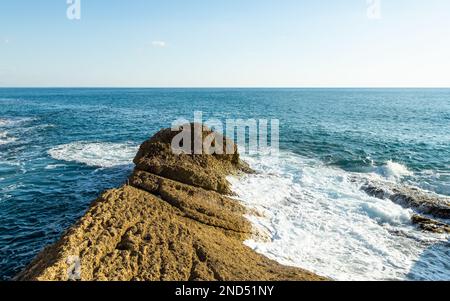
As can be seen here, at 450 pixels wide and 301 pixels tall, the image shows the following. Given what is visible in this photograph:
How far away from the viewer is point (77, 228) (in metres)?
9.85

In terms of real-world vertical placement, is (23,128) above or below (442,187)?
above

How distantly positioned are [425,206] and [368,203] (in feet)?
9.08

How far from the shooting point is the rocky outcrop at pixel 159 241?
8578 mm

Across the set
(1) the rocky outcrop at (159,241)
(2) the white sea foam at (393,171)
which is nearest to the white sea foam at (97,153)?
(1) the rocky outcrop at (159,241)

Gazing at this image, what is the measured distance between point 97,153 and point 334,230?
20371 millimetres

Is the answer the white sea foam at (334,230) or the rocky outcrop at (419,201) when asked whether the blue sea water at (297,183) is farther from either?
the rocky outcrop at (419,201)

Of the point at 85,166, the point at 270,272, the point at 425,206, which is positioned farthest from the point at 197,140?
the point at 425,206

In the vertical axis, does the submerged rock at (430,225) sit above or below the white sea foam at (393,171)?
below

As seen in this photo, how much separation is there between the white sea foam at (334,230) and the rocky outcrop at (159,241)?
1.34 m

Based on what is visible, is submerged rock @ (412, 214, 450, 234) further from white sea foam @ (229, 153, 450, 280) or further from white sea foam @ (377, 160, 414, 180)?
white sea foam @ (377, 160, 414, 180)

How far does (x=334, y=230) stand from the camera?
14.2 m

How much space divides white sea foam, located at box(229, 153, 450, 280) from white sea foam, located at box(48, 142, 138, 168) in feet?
34.8
